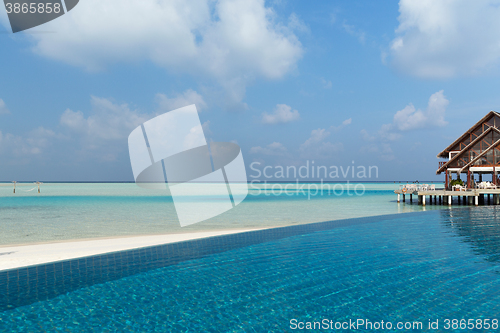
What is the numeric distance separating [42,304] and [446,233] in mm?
17267

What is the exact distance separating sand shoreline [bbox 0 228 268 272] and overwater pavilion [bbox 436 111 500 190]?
1290 inches

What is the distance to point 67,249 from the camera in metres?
12.8

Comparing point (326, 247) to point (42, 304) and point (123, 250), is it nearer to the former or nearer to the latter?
point (123, 250)

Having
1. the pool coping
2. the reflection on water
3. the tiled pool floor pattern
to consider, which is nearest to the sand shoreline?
the pool coping

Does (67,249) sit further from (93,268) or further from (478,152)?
(478,152)

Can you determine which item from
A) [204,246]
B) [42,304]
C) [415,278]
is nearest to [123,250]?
[204,246]

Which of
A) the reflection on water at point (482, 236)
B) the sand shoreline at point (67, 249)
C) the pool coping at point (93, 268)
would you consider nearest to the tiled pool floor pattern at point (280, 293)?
the reflection on water at point (482, 236)

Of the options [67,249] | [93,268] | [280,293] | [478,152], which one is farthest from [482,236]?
[478,152]

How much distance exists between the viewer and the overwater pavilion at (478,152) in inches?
1320

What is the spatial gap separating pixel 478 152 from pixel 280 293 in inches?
1493

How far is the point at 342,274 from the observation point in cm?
912

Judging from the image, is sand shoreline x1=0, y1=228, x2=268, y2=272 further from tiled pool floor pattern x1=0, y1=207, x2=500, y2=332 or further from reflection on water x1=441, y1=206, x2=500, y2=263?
reflection on water x1=441, y1=206, x2=500, y2=263

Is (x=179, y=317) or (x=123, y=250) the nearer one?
(x=179, y=317)

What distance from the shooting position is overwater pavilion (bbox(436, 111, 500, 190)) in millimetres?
33531
